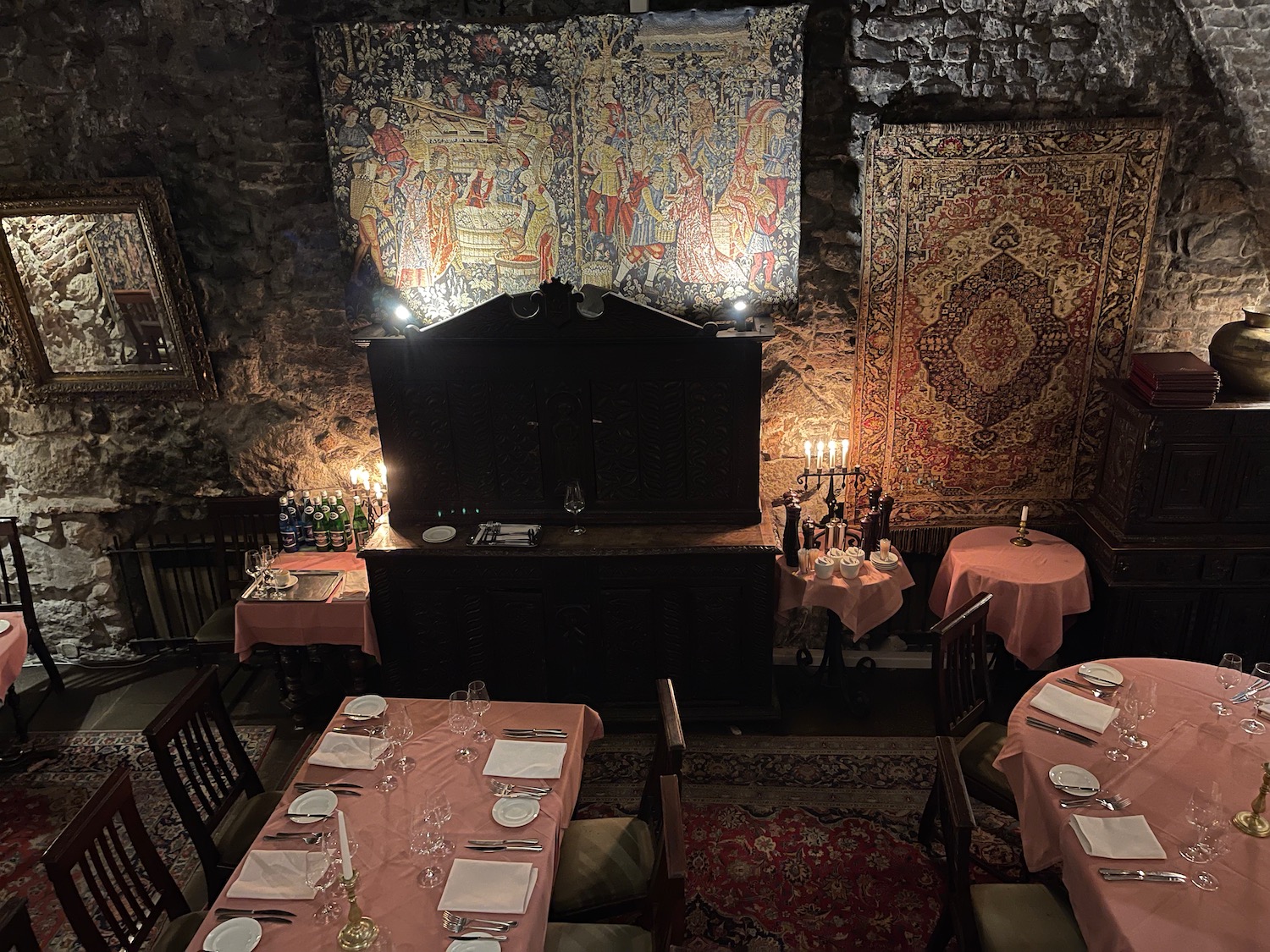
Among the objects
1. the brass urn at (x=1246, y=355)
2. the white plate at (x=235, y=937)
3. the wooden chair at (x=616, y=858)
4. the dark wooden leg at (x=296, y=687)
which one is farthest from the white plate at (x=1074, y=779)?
the dark wooden leg at (x=296, y=687)

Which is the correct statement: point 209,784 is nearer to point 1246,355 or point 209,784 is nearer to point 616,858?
point 616,858

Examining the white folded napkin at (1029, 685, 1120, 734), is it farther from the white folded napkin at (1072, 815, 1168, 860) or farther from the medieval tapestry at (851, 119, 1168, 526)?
the medieval tapestry at (851, 119, 1168, 526)

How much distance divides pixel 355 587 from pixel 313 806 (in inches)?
70.8

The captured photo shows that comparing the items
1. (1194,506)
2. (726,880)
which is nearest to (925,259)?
(1194,506)

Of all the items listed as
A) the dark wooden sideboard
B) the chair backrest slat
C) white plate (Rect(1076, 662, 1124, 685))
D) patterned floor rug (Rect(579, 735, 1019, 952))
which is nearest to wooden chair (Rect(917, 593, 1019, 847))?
the chair backrest slat

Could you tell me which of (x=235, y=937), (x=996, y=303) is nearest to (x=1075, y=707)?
(x=996, y=303)

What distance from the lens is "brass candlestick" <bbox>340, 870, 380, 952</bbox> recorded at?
2.59m

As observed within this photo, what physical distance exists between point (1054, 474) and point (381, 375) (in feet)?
11.7

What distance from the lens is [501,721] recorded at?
3512mm

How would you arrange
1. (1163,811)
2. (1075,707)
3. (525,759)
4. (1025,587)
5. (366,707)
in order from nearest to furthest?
1. (1163,811)
2. (525,759)
3. (1075,707)
4. (366,707)
5. (1025,587)

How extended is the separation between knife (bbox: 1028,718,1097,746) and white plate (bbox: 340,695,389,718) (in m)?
2.44

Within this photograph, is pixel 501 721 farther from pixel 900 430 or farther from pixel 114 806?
pixel 900 430

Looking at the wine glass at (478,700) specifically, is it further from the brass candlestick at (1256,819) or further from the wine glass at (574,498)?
the brass candlestick at (1256,819)

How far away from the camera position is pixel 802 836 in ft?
13.6
